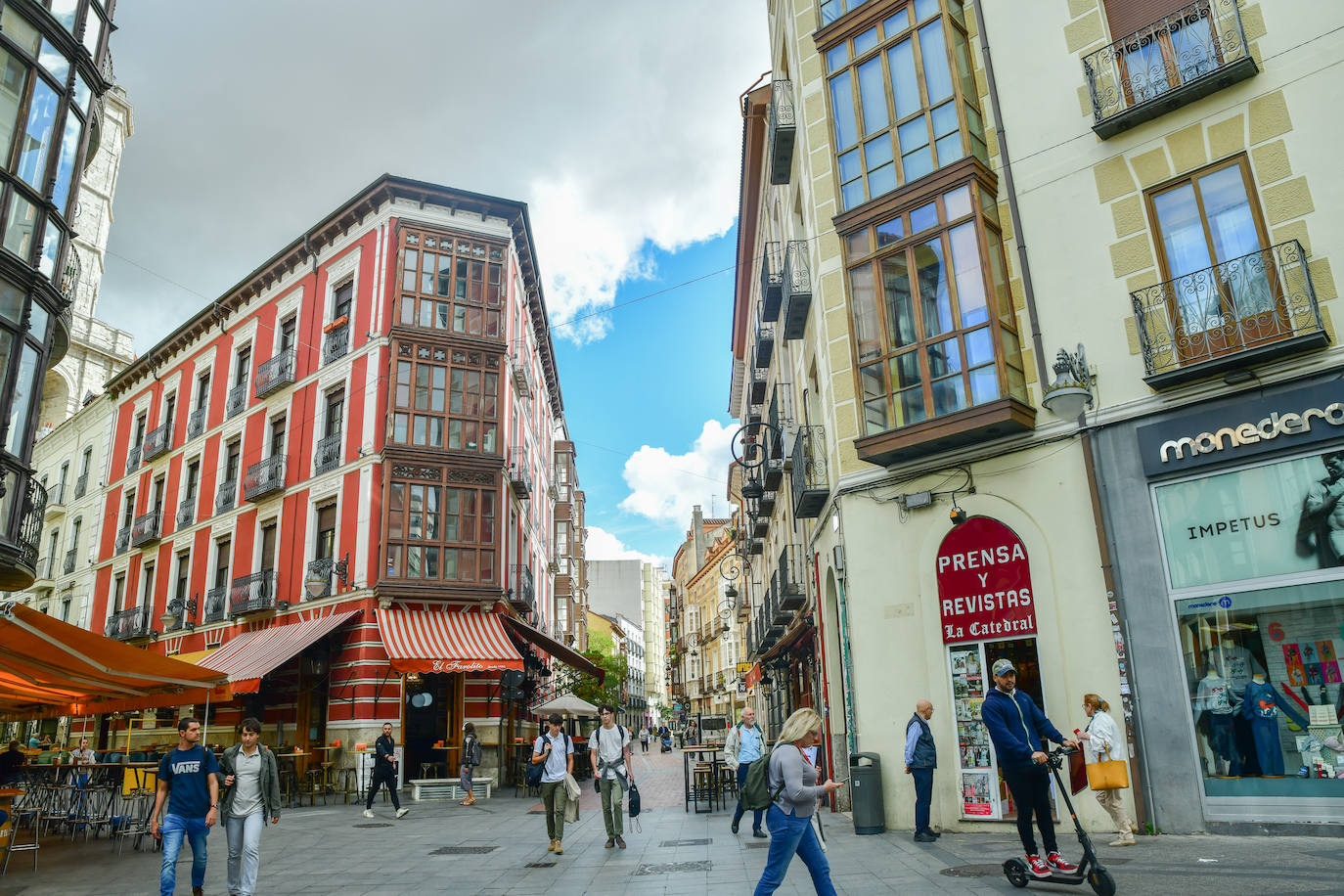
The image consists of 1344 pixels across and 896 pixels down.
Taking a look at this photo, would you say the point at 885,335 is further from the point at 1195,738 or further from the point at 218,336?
the point at 218,336

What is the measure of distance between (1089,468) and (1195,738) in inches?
133

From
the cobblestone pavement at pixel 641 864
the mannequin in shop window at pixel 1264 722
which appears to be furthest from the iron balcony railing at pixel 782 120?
the cobblestone pavement at pixel 641 864

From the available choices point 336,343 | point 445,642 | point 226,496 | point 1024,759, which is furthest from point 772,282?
point 226,496

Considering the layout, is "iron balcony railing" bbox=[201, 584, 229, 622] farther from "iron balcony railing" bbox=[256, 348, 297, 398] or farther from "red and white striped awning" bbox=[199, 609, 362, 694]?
"iron balcony railing" bbox=[256, 348, 297, 398]

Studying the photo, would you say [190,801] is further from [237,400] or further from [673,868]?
[237,400]

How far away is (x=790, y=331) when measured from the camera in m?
18.4

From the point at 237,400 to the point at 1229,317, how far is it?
28.0m

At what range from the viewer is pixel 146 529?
3161 centimetres

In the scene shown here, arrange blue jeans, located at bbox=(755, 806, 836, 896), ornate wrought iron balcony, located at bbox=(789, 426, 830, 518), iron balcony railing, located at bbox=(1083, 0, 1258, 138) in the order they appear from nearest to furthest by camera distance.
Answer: blue jeans, located at bbox=(755, 806, 836, 896) < iron balcony railing, located at bbox=(1083, 0, 1258, 138) < ornate wrought iron balcony, located at bbox=(789, 426, 830, 518)

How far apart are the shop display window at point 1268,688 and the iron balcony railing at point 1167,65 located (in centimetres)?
619

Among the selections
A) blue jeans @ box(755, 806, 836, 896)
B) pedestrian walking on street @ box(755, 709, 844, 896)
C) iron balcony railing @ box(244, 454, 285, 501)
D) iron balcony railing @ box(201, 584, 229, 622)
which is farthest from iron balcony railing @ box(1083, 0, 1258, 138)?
iron balcony railing @ box(201, 584, 229, 622)

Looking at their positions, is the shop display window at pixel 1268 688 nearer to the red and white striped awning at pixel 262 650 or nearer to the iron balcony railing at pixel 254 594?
the red and white striped awning at pixel 262 650

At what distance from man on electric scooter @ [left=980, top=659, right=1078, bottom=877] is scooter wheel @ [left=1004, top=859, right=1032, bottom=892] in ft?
0.29

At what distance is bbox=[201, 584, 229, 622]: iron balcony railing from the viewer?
2648 centimetres
